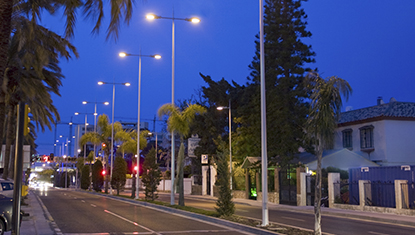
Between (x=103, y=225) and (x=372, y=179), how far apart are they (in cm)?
1747

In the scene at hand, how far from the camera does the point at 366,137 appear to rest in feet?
138

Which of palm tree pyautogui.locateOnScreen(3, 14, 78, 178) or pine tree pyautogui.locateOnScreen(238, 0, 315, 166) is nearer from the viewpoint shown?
palm tree pyautogui.locateOnScreen(3, 14, 78, 178)

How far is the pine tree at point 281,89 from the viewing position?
128 ft

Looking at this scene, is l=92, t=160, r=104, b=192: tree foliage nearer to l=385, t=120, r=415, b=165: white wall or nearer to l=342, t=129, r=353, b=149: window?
l=342, t=129, r=353, b=149: window

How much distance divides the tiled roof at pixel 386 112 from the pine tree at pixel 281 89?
531 centimetres

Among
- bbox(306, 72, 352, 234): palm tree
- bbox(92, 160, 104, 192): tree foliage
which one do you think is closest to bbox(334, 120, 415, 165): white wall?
bbox(306, 72, 352, 234): palm tree

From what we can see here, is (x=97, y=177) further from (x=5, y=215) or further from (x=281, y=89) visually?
(x=5, y=215)

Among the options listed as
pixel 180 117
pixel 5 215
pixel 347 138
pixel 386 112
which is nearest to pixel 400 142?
pixel 386 112

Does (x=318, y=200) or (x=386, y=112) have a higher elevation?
(x=386, y=112)

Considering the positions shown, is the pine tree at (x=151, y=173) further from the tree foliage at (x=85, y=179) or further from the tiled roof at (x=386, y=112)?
the tree foliage at (x=85, y=179)

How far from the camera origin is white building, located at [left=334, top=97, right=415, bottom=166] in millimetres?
39875

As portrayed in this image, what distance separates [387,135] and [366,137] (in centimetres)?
249

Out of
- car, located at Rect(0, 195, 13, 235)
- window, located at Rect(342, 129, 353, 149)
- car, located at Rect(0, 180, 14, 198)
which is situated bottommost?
car, located at Rect(0, 195, 13, 235)

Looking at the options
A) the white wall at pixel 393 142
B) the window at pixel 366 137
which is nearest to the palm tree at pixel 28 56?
the white wall at pixel 393 142
